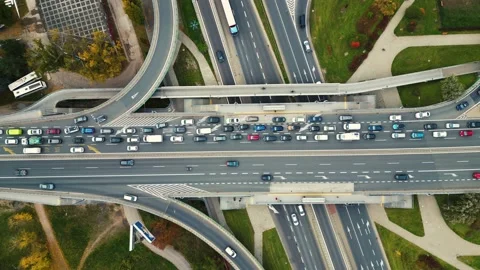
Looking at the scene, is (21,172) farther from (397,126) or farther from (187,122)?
(397,126)

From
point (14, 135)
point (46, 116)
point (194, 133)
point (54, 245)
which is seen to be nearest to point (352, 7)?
point (194, 133)

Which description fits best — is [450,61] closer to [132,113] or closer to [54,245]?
[132,113]

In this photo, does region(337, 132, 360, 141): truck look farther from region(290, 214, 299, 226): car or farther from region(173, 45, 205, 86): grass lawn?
region(173, 45, 205, 86): grass lawn

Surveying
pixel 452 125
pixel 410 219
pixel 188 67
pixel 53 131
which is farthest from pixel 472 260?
pixel 53 131

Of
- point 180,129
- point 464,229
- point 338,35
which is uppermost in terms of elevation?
point 338,35

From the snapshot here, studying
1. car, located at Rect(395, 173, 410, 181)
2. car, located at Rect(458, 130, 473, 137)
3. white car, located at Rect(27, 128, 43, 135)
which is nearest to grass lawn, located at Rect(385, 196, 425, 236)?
car, located at Rect(395, 173, 410, 181)
